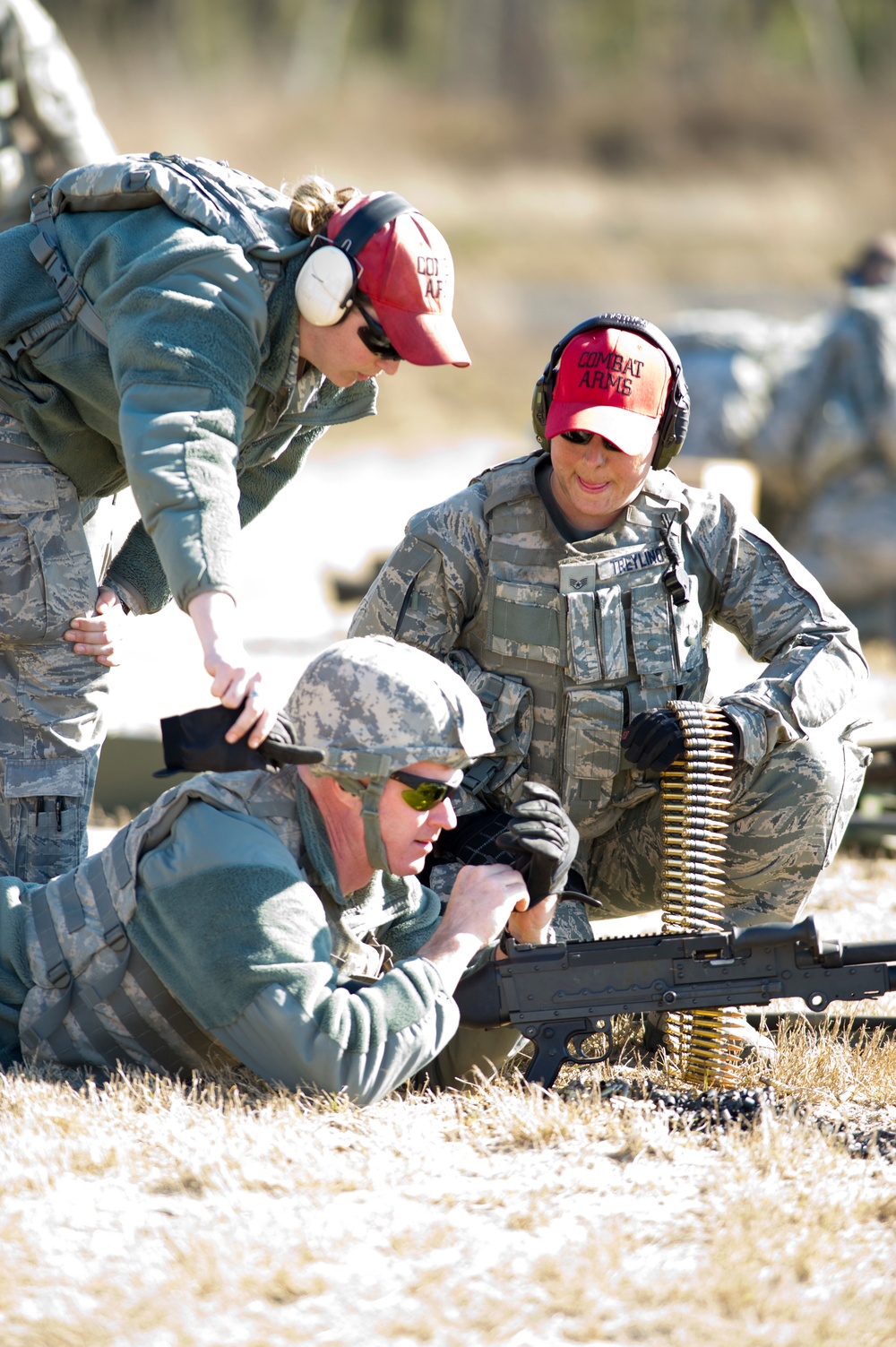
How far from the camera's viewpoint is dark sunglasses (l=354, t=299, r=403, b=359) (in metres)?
3.79

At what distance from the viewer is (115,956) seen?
348cm

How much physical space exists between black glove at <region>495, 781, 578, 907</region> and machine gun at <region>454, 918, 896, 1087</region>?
0.54ft

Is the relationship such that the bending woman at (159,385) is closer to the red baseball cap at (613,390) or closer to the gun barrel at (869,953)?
the red baseball cap at (613,390)

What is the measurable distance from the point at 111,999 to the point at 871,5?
178ft

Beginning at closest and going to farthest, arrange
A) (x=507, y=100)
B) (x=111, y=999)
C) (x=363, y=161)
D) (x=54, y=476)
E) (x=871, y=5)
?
(x=111, y=999), (x=54, y=476), (x=363, y=161), (x=507, y=100), (x=871, y=5)

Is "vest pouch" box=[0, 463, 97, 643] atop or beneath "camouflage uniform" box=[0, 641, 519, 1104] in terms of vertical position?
atop

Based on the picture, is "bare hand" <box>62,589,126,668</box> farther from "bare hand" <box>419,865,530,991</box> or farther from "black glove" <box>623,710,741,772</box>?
"black glove" <box>623,710,741,772</box>

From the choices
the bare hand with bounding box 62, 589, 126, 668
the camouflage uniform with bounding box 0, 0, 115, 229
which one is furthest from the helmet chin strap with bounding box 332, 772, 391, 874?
the camouflage uniform with bounding box 0, 0, 115, 229

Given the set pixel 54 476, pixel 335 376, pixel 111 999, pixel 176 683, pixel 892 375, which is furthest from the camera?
pixel 892 375

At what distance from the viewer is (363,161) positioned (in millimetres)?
39344

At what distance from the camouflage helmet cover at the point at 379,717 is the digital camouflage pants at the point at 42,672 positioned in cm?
109

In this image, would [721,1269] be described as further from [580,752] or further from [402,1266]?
[580,752]

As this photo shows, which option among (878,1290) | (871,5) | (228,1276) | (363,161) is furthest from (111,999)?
(871,5)

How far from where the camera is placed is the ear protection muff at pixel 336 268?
3.71m
